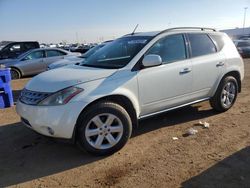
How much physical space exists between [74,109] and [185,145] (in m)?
1.81

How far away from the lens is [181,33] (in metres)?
5.03

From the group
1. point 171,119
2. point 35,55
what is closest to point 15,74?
point 35,55

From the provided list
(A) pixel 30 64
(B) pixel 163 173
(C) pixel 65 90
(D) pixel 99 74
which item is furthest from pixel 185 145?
(A) pixel 30 64

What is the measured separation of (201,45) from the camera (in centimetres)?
530

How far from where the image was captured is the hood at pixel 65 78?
12.6 ft

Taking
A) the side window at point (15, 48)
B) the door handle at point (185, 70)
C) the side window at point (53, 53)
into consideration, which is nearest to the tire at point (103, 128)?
the door handle at point (185, 70)

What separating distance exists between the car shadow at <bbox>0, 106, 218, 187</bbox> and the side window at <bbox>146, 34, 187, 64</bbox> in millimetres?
1290

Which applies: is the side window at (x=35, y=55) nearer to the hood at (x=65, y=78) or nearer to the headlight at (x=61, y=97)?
the hood at (x=65, y=78)

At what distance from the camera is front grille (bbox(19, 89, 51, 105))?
3.80 meters

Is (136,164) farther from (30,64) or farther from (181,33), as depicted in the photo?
(30,64)

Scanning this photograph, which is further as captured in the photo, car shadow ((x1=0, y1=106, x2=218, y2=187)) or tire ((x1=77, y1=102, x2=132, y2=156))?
tire ((x1=77, y1=102, x2=132, y2=156))

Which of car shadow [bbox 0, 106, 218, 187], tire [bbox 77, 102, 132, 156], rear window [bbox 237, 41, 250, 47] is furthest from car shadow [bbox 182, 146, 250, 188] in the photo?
rear window [bbox 237, 41, 250, 47]

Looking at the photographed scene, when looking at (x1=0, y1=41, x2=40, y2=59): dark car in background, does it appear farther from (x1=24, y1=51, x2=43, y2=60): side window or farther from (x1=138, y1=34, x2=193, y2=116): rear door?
(x1=138, y1=34, x2=193, y2=116): rear door

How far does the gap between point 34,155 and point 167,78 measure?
7.94 feet
